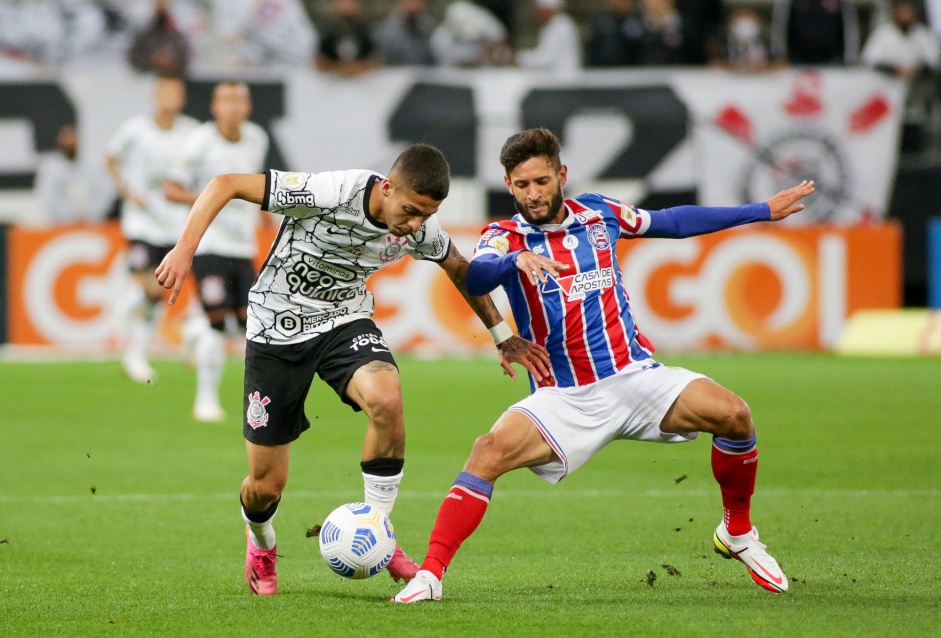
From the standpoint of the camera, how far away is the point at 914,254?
18.6m

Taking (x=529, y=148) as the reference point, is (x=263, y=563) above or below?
below

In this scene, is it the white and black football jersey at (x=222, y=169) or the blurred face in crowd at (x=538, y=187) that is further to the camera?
the white and black football jersey at (x=222, y=169)

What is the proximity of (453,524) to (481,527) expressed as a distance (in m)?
1.95

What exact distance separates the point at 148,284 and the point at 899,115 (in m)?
10.0

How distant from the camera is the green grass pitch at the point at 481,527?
530cm

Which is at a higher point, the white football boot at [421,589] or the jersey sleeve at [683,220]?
the jersey sleeve at [683,220]

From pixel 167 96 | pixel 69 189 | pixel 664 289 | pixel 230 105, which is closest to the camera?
pixel 230 105

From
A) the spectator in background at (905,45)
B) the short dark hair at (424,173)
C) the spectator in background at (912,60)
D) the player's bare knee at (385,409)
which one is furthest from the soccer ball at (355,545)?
the spectator in background at (905,45)

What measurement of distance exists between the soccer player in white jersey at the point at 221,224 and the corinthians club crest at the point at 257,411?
5313 mm

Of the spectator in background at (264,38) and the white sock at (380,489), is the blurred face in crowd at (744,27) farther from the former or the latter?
the white sock at (380,489)

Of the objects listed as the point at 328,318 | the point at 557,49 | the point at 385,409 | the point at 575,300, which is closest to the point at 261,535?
the point at 385,409

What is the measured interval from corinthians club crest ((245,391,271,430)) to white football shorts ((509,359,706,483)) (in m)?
1.01

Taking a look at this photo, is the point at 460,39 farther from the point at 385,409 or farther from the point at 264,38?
the point at 385,409

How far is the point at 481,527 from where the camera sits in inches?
300
